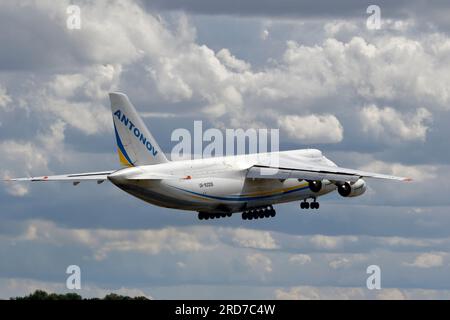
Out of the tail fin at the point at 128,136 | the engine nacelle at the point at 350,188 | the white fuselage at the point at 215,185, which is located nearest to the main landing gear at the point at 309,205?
the white fuselage at the point at 215,185

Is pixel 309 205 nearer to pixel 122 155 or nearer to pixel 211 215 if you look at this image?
pixel 211 215

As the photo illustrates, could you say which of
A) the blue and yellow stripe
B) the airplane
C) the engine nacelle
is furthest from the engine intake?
the blue and yellow stripe

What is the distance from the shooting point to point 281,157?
83.5m

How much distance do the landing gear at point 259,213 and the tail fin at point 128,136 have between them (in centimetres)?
911

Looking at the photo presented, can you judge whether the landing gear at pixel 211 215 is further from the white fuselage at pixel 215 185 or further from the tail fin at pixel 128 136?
the tail fin at pixel 128 136

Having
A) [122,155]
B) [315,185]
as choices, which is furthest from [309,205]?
[122,155]

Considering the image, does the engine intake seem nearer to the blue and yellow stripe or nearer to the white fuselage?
the white fuselage

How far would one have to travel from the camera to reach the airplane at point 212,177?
246ft

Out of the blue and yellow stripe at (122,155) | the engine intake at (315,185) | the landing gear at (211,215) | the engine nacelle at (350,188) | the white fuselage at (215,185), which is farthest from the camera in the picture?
the engine intake at (315,185)

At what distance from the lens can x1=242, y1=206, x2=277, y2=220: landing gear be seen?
8362 centimetres

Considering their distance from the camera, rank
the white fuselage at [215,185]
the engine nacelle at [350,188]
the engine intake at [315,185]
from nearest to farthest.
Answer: the white fuselage at [215,185], the engine nacelle at [350,188], the engine intake at [315,185]
